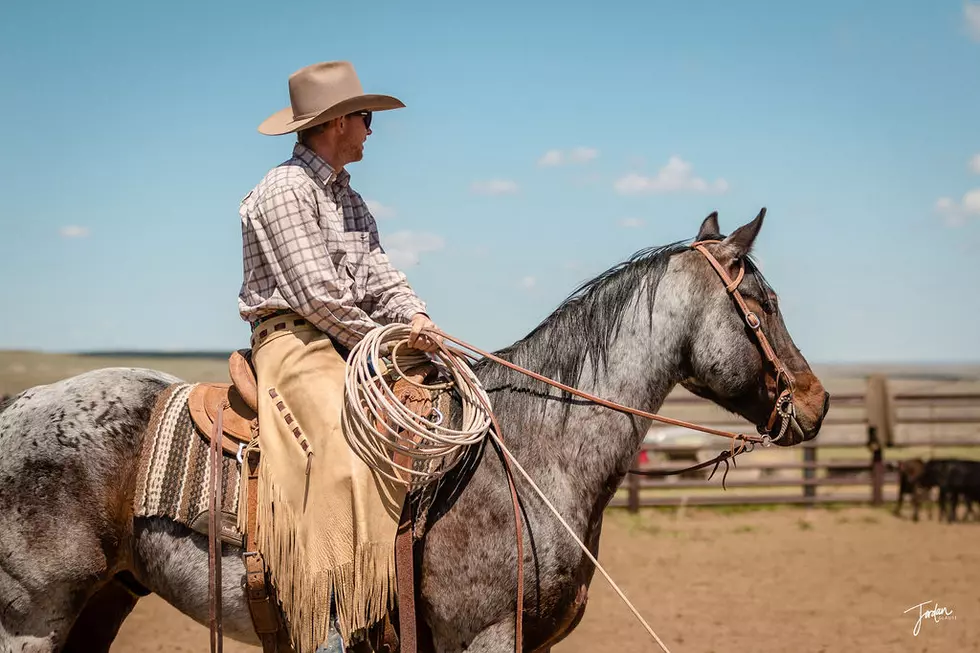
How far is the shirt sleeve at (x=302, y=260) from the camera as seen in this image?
307 cm

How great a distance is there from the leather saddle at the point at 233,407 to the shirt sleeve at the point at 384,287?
1.80ft

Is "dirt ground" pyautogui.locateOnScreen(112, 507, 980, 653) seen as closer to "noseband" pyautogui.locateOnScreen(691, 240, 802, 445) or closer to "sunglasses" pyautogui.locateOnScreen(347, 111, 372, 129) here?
"noseband" pyautogui.locateOnScreen(691, 240, 802, 445)

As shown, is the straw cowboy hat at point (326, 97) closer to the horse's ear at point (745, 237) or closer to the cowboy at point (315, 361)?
the cowboy at point (315, 361)

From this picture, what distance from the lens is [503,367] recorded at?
3393 millimetres

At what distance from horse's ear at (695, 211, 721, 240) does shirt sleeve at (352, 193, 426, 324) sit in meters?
1.11

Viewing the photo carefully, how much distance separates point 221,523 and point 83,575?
22.5 inches

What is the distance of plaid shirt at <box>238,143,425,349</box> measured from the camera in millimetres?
3086

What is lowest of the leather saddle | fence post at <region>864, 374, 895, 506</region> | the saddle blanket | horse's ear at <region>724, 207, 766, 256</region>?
fence post at <region>864, 374, 895, 506</region>

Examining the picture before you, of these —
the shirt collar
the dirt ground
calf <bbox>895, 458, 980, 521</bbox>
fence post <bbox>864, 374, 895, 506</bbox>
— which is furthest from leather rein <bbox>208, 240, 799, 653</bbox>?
fence post <bbox>864, 374, 895, 506</bbox>

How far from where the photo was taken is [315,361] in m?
3.19
